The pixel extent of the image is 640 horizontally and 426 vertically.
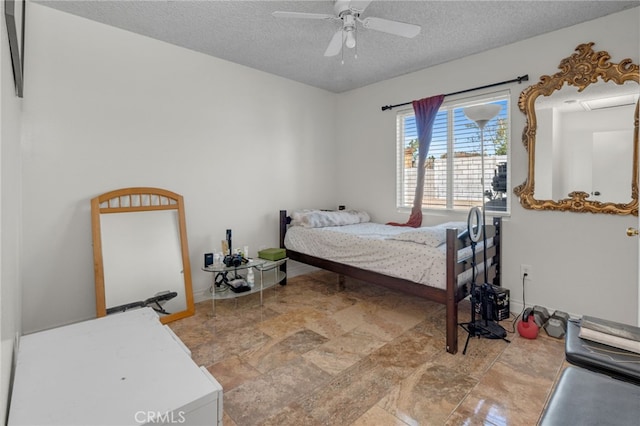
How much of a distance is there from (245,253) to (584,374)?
9.07 feet

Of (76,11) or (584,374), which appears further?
(76,11)

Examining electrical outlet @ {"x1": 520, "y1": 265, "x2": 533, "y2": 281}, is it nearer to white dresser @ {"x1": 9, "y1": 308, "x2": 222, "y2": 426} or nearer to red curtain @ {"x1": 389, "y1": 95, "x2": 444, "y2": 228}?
red curtain @ {"x1": 389, "y1": 95, "x2": 444, "y2": 228}

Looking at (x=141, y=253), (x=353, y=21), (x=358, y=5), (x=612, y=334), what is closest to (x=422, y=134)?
(x=353, y=21)

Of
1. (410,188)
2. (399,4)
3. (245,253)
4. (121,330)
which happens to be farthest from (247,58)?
(121,330)

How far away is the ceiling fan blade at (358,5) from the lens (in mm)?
1992

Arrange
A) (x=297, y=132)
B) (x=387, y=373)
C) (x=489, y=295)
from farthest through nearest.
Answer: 1. (x=297, y=132)
2. (x=489, y=295)
3. (x=387, y=373)

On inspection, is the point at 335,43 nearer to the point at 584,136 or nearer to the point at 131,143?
the point at 131,143

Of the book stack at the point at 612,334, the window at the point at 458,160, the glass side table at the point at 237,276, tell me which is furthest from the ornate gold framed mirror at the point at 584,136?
the glass side table at the point at 237,276

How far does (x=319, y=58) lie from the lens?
130 inches

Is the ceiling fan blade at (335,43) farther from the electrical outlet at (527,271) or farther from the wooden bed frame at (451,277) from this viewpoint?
the electrical outlet at (527,271)

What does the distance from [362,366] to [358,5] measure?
2.32 metres

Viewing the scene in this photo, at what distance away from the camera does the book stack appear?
1237 millimetres

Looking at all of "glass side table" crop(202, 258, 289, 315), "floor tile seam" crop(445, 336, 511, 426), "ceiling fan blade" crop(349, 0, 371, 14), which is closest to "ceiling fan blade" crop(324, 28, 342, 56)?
"ceiling fan blade" crop(349, 0, 371, 14)

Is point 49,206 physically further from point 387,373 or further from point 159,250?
point 387,373
